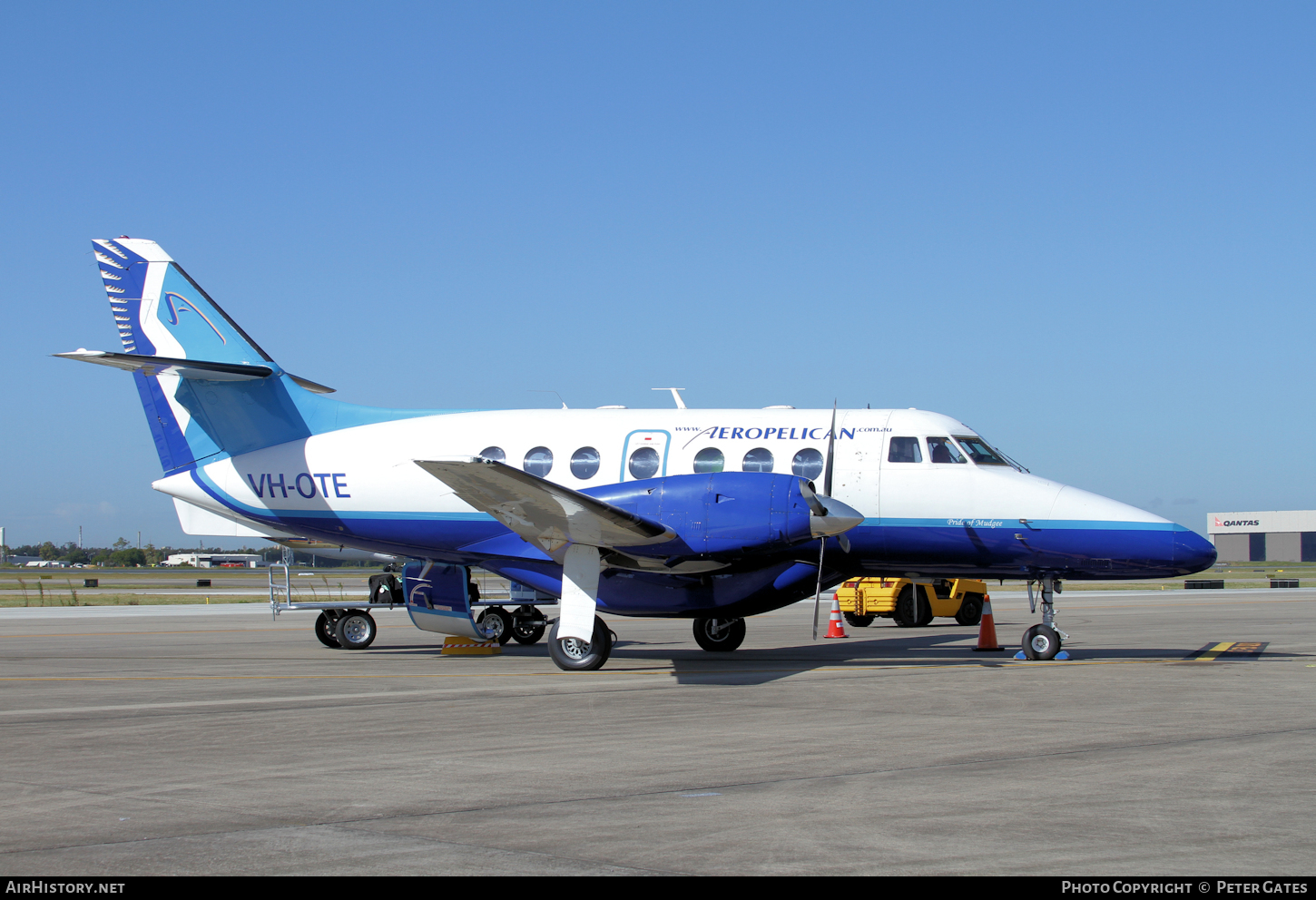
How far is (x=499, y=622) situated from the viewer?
67.8 feet

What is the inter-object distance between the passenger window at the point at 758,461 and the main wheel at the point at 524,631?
663 centimetres

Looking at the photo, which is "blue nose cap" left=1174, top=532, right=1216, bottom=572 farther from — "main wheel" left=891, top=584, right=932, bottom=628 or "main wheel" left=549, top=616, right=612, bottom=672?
"main wheel" left=891, top=584, right=932, bottom=628

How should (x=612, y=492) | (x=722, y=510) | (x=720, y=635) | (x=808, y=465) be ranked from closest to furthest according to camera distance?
(x=722, y=510) < (x=612, y=492) < (x=808, y=465) < (x=720, y=635)

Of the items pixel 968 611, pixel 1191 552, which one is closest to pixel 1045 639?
pixel 1191 552

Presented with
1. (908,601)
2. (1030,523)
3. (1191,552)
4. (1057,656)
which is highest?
(1030,523)

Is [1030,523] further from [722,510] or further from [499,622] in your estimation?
[499,622]

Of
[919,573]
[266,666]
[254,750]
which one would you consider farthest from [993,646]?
[254,750]

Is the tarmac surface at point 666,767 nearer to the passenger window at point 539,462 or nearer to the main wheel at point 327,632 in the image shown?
the passenger window at point 539,462

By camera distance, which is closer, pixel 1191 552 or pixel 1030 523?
pixel 1191 552

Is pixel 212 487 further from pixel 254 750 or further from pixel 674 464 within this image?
pixel 254 750

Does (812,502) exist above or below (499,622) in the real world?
above

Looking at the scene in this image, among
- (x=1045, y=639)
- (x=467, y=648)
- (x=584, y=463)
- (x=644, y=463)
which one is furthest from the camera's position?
(x=467, y=648)

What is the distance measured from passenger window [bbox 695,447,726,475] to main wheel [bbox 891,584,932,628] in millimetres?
10439

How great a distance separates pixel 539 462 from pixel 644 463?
5.67 ft
